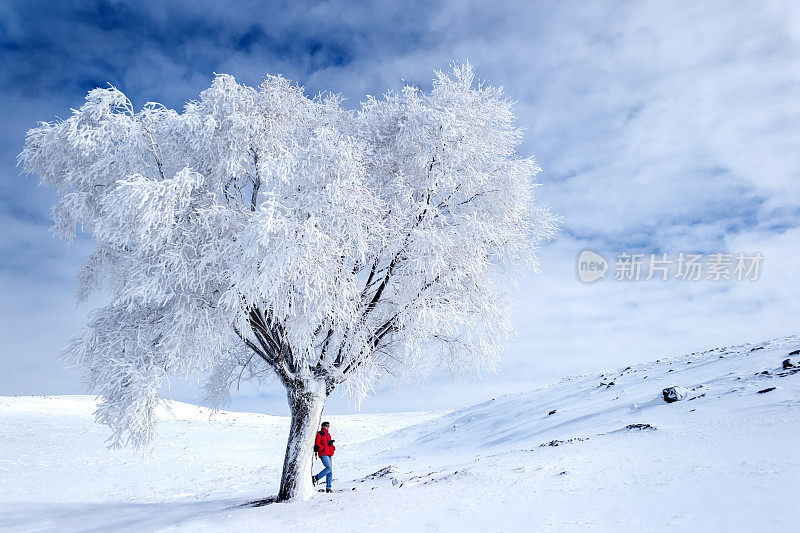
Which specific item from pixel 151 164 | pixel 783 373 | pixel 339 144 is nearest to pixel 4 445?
pixel 151 164

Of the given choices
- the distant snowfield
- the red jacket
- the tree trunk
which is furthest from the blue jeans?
the distant snowfield

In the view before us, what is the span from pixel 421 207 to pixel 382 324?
3042 millimetres

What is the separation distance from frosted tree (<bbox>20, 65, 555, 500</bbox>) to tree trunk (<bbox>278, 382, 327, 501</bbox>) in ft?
0.14

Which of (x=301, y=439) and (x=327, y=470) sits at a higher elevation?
(x=301, y=439)

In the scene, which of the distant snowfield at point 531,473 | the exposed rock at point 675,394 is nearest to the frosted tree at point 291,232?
the distant snowfield at point 531,473

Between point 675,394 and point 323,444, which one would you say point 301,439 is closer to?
point 323,444

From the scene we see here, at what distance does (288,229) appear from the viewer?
355 inches

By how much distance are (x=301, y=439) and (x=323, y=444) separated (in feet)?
2.55

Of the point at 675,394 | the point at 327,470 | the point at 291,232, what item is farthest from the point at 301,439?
the point at 675,394

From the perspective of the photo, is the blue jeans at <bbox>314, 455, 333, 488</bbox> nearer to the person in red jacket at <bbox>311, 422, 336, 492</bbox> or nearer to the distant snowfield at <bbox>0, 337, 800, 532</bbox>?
the person in red jacket at <bbox>311, 422, 336, 492</bbox>

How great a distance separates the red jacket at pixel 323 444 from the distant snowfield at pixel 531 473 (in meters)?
1.07

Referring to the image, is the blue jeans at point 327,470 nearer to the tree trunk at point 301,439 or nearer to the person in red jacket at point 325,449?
the person in red jacket at point 325,449

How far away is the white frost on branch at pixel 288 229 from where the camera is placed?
9672mm

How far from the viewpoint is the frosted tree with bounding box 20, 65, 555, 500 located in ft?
31.8
